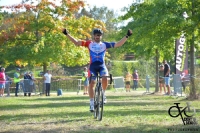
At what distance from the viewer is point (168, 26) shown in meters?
19.2

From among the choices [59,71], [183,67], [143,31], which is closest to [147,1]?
[143,31]

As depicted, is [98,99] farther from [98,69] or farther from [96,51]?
[96,51]

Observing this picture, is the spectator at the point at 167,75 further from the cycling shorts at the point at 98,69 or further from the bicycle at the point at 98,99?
the cycling shorts at the point at 98,69

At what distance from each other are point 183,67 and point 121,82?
11560 millimetres

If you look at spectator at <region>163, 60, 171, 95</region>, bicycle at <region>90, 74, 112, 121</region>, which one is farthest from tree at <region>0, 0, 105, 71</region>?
bicycle at <region>90, 74, 112, 121</region>

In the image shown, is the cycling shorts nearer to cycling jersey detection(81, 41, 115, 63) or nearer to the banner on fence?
cycling jersey detection(81, 41, 115, 63)

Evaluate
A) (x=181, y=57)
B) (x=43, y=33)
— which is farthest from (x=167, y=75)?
(x=43, y=33)

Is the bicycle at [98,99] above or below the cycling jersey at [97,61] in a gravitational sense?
below

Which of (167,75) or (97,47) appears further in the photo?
(167,75)

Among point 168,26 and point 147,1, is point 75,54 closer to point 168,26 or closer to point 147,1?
point 147,1

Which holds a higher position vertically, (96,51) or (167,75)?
(167,75)

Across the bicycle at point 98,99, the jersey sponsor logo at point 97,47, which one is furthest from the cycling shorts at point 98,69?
the jersey sponsor logo at point 97,47

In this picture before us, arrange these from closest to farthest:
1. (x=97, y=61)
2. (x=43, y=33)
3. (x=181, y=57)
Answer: (x=97, y=61) < (x=181, y=57) < (x=43, y=33)

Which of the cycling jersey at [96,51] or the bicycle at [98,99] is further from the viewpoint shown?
the cycling jersey at [96,51]
